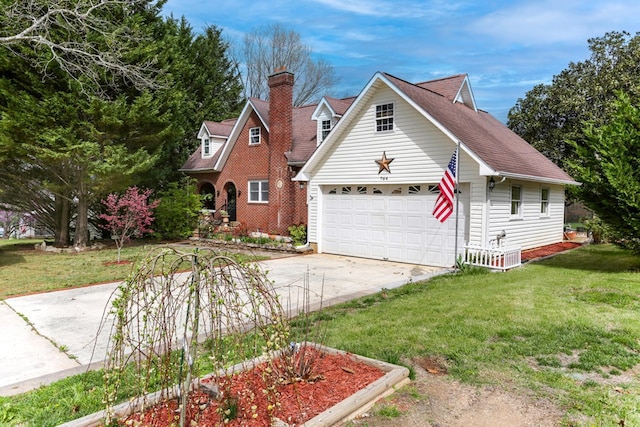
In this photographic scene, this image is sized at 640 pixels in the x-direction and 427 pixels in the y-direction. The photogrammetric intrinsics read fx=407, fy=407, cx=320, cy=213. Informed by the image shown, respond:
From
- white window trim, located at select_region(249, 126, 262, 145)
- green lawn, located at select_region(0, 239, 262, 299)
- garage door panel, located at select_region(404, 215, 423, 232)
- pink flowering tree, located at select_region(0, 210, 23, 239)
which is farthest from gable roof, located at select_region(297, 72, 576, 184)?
pink flowering tree, located at select_region(0, 210, 23, 239)

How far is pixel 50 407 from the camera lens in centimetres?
364

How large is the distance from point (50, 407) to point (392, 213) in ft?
35.5

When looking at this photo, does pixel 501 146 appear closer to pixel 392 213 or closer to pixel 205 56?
pixel 392 213

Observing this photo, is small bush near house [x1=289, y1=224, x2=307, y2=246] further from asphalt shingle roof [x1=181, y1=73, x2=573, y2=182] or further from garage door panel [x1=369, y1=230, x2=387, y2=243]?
garage door panel [x1=369, y1=230, x2=387, y2=243]

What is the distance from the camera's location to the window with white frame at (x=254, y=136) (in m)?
19.7

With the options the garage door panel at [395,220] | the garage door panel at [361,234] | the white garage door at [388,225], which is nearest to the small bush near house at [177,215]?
the white garage door at [388,225]

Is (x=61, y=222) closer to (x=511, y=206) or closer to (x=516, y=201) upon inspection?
(x=511, y=206)

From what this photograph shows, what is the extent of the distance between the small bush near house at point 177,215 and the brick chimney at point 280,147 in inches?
170

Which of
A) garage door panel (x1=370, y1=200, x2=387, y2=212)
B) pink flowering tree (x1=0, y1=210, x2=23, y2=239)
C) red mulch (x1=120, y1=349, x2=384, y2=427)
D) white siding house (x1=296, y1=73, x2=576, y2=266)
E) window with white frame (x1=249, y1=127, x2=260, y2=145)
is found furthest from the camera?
pink flowering tree (x1=0, y1=210, x2=23, y2=239)

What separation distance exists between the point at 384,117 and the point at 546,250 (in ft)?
25.8

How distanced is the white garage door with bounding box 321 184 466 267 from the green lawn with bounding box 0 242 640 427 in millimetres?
3127

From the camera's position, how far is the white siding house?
11.6 meters

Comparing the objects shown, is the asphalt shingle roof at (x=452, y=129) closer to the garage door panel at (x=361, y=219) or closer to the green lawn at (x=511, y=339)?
the garage door panel at (x=361, y=219)

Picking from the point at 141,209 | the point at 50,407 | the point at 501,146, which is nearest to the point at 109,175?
the point at 141,209
